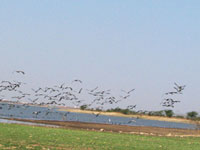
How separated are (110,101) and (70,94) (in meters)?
4.96

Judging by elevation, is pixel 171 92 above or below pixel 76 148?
above

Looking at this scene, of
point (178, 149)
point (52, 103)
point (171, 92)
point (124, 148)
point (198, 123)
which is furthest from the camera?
point (198, 123)

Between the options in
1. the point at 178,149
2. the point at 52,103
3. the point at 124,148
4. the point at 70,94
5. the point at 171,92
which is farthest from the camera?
the point at 52,103

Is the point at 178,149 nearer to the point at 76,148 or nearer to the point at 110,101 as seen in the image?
the point at 76,148

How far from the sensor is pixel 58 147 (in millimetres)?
31297

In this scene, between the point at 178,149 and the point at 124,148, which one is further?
the point at 178,149

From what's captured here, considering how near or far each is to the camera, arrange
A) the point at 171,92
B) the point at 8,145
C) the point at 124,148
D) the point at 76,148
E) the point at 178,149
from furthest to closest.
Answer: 1. the point at 171,92
2. the point at 178,149
3. the point at 124,148
4. the point at 76,148
5. the point at 8,145

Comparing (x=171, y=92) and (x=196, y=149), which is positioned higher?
(x=171, y=92)

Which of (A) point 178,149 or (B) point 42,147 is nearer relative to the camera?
(B) point 42,147

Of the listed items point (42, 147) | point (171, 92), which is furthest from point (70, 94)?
point (42, 147)

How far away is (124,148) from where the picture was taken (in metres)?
34.2

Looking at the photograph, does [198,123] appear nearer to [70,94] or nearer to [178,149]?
[70,94]

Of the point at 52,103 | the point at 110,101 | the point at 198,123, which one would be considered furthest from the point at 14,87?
the point at 198,123

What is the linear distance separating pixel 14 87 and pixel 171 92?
68.3 feet
